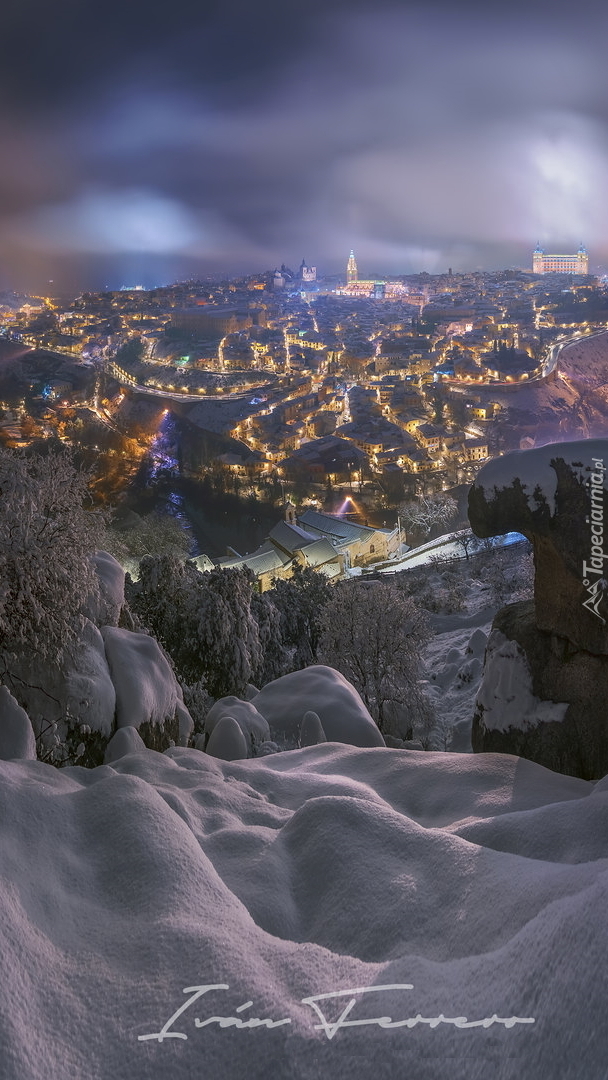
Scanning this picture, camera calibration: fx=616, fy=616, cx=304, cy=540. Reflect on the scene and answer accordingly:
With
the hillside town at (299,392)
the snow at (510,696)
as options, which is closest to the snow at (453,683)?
the snow at (510,696)

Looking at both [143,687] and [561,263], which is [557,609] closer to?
[143,687]

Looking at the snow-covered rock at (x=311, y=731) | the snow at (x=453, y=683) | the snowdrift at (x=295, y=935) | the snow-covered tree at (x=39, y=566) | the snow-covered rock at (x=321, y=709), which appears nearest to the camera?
the snowdrift at (x=295, y=935)

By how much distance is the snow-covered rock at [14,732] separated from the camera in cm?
421

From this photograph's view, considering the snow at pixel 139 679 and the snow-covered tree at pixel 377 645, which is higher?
the snow at pixel 139 679

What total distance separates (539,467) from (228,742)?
12.4 ft

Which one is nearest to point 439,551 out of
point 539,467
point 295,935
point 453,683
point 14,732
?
point 453,683

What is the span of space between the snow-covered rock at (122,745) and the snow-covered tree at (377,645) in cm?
682

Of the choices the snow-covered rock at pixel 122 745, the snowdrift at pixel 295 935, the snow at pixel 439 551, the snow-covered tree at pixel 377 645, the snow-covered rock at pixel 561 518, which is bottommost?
the snow at pixel 439 551

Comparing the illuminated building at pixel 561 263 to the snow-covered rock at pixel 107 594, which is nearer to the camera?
the snow-covered rock at pixel 107 594

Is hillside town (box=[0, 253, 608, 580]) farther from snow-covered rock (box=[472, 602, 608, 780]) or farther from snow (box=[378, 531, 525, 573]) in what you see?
snow-covered rock (box=[472, 602, 608, 780])

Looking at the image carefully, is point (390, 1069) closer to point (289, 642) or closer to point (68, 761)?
point (68, 761)

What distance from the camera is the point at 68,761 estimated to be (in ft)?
16.0

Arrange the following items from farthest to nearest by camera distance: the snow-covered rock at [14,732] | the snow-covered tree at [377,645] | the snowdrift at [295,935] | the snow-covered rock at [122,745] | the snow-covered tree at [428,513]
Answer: the snow-covered tree at [428,513] → the snow-covered tree at [377,645] → the snow-covered rock at [122,745] → the snow-covered rock at [14,732] → the snowdrift at [295,935]
